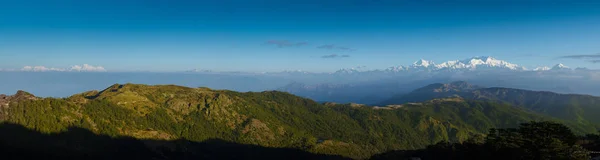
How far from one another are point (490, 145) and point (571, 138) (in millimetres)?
23601

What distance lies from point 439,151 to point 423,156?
9239mm

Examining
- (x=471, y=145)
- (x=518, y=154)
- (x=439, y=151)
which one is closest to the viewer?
(x=518, y=154)

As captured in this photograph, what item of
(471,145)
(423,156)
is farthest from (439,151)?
(471,145)

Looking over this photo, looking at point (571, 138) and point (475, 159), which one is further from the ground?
point (571, 138)

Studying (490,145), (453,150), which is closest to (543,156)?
(490,145)

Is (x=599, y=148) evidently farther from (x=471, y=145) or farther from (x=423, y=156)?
(x=423, y=156)

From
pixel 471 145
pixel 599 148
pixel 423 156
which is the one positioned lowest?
pixel 423 156

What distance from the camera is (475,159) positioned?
11544 centimetres

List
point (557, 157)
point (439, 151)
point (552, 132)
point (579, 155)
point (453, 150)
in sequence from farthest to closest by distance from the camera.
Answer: point (439, 151), point (453, 150), point (552, 132), point (557, 157), point (579, 155)

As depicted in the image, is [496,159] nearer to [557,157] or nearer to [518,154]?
[518,154]

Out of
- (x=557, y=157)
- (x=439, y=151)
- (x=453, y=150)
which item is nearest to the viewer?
(x=557, y=157)

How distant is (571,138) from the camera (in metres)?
95.2

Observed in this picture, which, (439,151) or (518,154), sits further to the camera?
(439,151)

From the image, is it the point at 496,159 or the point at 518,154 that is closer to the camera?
A: the point at 518,154
